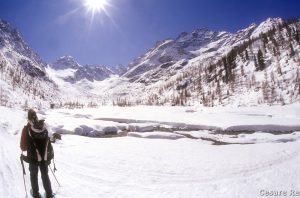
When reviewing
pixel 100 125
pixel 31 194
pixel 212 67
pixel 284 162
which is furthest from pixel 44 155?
pixel 212 67

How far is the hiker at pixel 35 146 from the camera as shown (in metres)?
8.30

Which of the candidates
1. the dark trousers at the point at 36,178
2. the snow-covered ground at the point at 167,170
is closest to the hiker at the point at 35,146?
the dark trousers at the point at 36,178

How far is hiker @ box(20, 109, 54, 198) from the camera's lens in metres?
8.30

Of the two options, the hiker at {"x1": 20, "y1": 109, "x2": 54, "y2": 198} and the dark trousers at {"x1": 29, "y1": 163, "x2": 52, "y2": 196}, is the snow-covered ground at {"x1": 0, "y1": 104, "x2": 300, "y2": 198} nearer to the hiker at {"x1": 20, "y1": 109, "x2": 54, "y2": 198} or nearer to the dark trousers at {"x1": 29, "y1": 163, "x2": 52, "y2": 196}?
the dark trousers at {"x1": 29, "y1": 163, "x2": 52, "y2": 196}

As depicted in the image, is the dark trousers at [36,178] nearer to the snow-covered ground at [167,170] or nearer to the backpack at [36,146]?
the backpack at [36,146]

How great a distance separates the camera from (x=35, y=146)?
330 inches

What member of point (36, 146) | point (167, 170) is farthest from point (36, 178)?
point (167, 170)

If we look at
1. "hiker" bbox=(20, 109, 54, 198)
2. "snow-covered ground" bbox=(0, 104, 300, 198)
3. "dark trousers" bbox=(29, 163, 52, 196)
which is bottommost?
"snow-covered ground" bbox=(0, 104, 300, 198)

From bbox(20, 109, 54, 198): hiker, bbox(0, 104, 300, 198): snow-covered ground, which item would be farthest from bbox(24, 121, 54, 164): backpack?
bbox(0, 104, 300, 198): snow-covered ground

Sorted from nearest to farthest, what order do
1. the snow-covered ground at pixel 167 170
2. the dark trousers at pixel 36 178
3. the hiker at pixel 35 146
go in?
the hiker at pixel 35 146 < the dark trousers at pixel 36 178 < the snow-covered ground at pixel 167 170

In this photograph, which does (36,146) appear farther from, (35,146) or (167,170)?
(167,170)

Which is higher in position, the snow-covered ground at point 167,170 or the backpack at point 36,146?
the backpack at point 36,146

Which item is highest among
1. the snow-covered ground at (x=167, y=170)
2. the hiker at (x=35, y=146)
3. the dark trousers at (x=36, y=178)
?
the hiker at (x=35, y=146)

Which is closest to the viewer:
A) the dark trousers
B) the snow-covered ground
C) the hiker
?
the hiker
